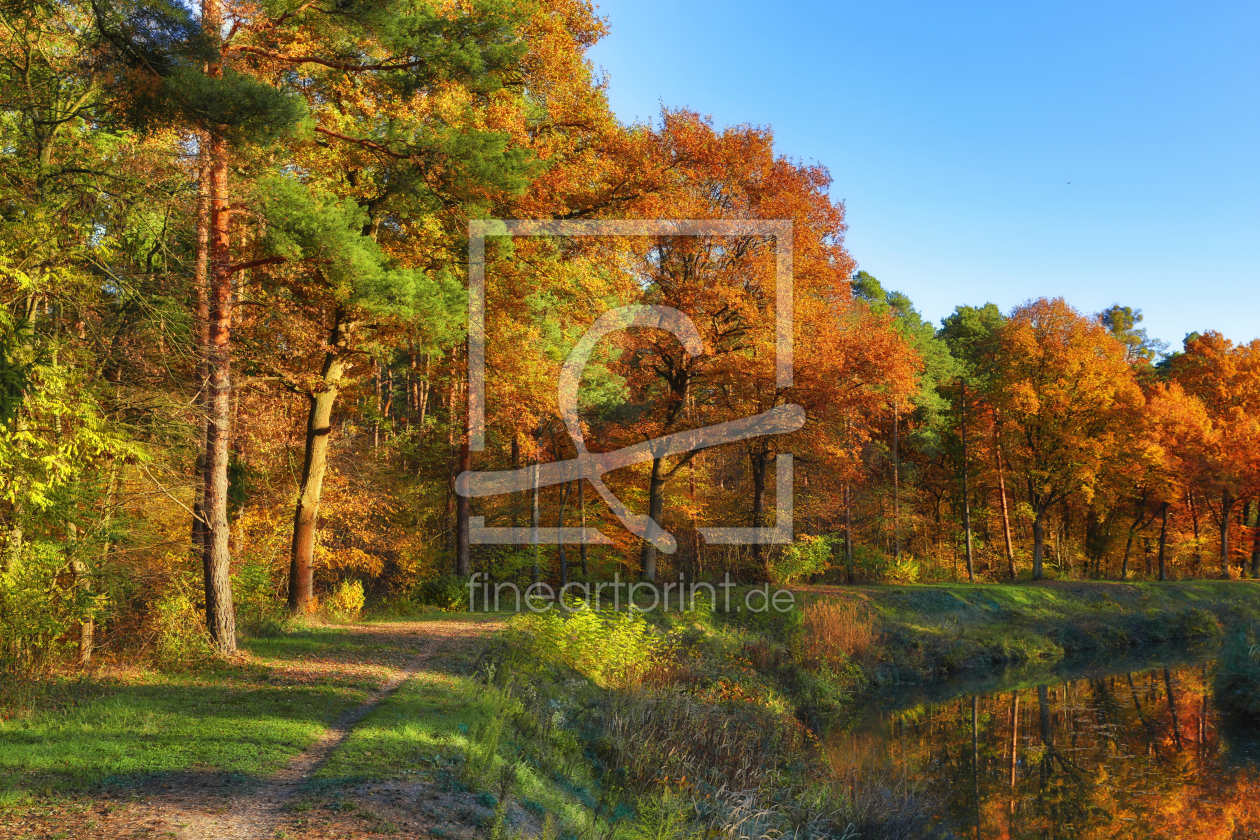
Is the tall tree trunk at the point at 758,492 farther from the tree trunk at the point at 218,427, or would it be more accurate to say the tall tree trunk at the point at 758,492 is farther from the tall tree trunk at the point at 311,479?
the tree trunk at the point at 218,427

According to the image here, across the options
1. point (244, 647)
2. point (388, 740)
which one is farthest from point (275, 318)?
point (388, 740)

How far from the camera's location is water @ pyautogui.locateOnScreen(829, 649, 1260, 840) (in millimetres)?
11344

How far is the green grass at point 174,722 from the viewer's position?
6742mm

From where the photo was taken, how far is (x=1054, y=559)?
39.1 m

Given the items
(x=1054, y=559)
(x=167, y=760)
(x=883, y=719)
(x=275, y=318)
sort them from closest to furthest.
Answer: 1. (x=167, y=760)
2. (x=275, y=318)
3. (x=883, y=719)
4. (x=1054, y=559)

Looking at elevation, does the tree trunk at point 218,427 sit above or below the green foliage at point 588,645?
above

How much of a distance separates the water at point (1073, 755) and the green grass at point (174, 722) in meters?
8.34

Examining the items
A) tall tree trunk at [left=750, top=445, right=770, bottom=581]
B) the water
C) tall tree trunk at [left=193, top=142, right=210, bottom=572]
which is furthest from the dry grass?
tall tree trunk at [left=193, top=142, right=210, bottom=572]

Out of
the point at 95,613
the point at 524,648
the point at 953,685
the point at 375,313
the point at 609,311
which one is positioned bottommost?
the point at 953,685

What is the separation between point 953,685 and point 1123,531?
26.6m

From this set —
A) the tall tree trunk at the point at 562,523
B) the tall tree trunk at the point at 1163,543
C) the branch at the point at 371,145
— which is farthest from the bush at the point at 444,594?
the tall tree trunk at the point at 1163,543

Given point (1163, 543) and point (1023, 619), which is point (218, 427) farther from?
point (1163, 543)

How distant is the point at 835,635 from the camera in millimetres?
20234

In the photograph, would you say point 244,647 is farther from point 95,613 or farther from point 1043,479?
Answer: point 1043,479
